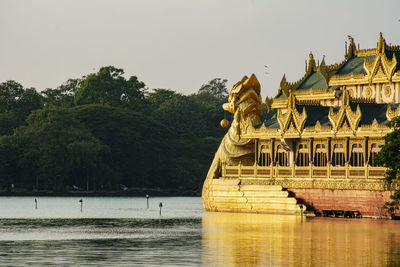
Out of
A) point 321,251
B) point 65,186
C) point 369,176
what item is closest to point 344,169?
point 369,176

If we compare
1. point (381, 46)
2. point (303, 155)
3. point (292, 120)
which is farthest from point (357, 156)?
point (381, 46)

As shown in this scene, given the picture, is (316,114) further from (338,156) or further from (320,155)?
(338,156)

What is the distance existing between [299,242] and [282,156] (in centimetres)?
2471

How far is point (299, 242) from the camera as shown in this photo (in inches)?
1715

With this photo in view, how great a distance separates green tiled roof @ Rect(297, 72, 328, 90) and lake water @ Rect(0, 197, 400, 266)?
12567 millimetres

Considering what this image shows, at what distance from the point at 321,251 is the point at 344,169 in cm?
2093

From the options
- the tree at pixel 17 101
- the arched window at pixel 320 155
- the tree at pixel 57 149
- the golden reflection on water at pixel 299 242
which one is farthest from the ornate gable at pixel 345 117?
the tree at pixel 17 101

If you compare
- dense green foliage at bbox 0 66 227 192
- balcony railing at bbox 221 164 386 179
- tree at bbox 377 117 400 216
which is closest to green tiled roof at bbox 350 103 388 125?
balcony railing at bbox 221 164 386 179

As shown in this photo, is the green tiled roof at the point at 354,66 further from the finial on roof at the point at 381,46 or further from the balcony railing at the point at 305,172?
the balcony railing at the point at 305,172

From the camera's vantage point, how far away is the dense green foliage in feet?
431

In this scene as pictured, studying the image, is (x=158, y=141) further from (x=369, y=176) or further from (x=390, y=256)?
(x=390, y=256)

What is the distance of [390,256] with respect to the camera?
3781 cm

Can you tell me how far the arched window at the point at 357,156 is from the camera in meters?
60.5

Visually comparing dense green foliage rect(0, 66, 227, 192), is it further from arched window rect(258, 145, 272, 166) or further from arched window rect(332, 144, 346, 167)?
arched window rect(332, 144, 346, 167)
